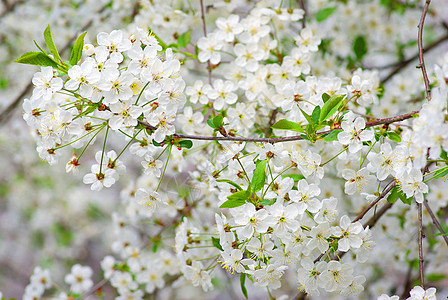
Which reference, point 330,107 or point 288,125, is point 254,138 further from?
point 330,107

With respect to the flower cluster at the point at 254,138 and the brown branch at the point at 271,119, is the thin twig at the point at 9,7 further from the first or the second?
the brown branch at the point at 271,119

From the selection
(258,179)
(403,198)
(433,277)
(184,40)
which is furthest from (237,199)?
(433,277)

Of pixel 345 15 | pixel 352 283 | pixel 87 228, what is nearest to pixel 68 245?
pixel 87 228

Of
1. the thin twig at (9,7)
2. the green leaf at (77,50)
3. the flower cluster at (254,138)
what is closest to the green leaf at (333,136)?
the flower cluster at (254,138)

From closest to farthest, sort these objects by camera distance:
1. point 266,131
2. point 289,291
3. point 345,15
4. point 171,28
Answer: point 266,131
point 171,28
point 345,15
point 289,291

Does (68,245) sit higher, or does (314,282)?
(314,282)

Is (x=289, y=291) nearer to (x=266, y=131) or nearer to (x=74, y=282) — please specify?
(x=74, y=282)
